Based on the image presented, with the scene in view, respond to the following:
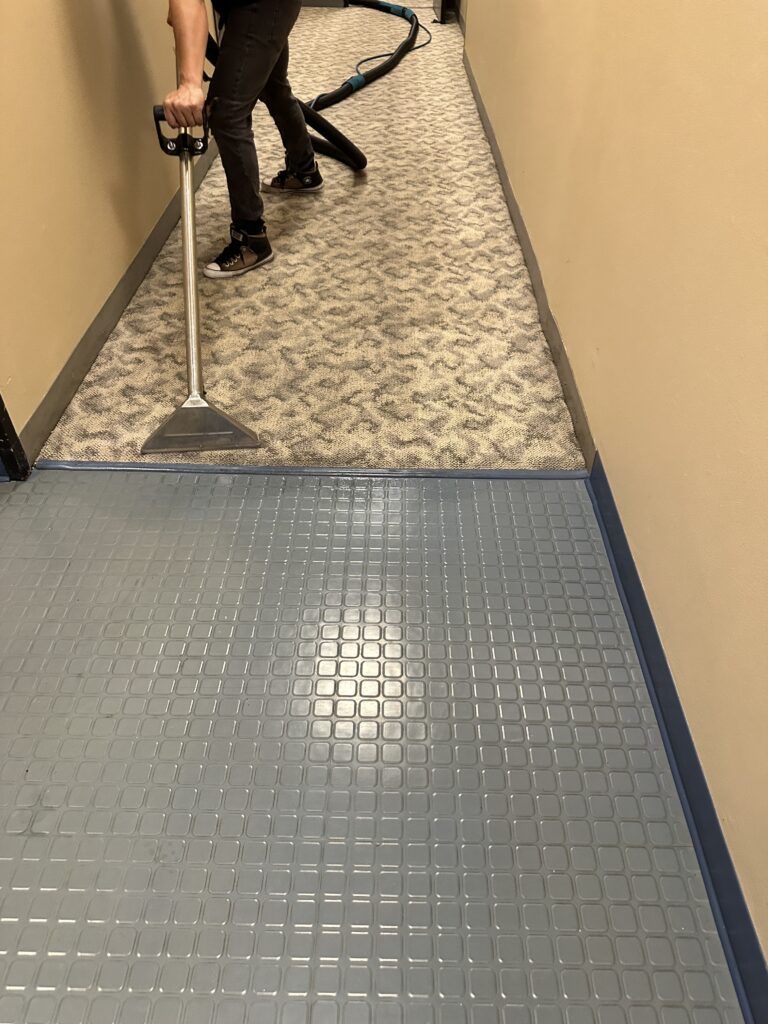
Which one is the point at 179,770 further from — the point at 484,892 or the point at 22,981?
the point at 484,892

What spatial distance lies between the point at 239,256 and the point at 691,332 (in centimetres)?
147

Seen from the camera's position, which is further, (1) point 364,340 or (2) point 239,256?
(2) point 239,256

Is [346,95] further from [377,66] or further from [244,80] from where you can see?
[244,80]

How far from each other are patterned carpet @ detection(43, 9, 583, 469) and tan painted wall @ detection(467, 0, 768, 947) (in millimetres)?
257

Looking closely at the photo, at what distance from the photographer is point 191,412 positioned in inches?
62.6

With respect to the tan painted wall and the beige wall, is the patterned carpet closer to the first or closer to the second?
the beige wall

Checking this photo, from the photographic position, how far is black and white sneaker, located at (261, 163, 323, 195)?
8.51 feet

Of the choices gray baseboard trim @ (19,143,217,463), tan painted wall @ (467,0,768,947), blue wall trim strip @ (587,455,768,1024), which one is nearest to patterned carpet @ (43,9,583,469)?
gray baseboard trim @ (19,143,217,463)

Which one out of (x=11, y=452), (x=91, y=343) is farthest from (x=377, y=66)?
(x=11, y=452)

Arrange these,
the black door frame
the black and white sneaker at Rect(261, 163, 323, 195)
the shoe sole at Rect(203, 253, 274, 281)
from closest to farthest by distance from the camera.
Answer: the black door frame < the shoe sole at Rect(203, 253, 274, 281) < the black and white sneaker at Rect(261, 163, 323, 195)

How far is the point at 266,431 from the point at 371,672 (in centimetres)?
66

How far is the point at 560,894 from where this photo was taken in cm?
94

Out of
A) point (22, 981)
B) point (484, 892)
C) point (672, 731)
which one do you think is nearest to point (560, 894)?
point (484, 892)

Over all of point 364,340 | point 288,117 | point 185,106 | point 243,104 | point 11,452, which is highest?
point 185,106
